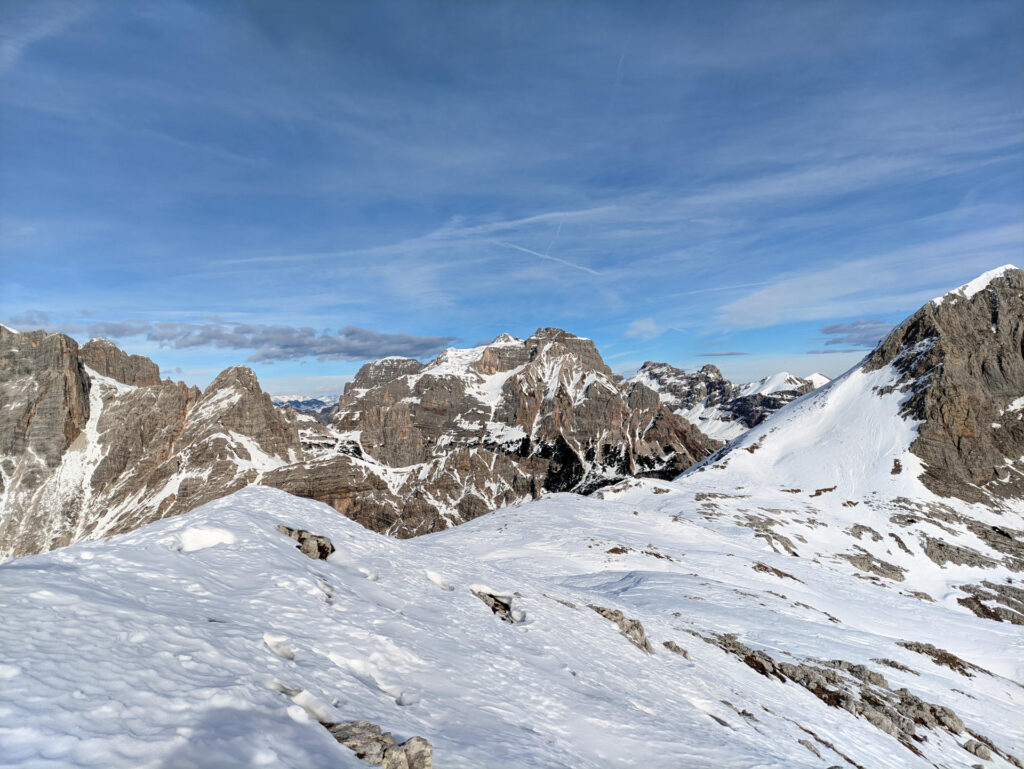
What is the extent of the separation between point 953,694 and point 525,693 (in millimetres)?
29038

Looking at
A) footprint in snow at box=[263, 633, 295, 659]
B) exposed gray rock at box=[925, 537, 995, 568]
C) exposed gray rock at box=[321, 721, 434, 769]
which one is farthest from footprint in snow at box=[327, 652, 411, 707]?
exposed gray rock at box=[925, 537, 995, 568]

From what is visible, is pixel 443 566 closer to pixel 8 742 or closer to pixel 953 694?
pixel 8 742

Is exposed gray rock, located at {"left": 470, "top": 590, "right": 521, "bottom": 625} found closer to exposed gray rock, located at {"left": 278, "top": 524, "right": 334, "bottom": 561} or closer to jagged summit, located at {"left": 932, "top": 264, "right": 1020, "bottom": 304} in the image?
exposed gray rock, located at {"left": 278, "top": 524, "right": 334, "bottom": 561}

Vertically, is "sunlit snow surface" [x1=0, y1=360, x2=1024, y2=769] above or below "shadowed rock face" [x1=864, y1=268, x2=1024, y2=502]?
below

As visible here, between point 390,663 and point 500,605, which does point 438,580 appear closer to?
point 500,605

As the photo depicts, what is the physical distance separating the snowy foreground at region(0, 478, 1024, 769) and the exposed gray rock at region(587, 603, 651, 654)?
1.87ft

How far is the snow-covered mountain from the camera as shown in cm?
781

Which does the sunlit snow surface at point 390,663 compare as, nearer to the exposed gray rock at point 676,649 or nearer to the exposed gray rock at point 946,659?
the exposed gray rock at point 676,649

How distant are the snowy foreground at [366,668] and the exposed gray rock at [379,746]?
0.47m

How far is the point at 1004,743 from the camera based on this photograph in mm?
23922

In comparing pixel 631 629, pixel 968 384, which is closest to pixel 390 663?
pixel 631 629

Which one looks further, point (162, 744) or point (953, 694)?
point (953, 694)

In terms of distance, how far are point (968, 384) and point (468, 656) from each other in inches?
6746

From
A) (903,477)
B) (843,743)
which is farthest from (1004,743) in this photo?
(903,477)
